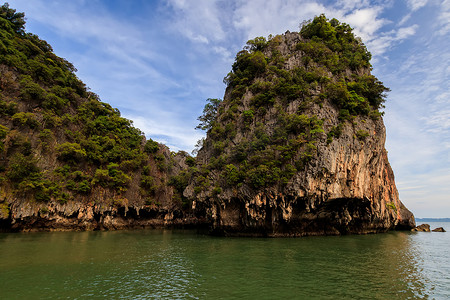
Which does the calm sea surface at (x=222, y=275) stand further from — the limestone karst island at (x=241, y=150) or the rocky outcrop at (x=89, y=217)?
the rocky outcrop at (x=89, y=217)

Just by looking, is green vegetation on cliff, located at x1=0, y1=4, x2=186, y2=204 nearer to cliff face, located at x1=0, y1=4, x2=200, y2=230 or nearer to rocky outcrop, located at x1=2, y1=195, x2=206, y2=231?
cliff face, located at x1=0, y1=4, x2=200, y2=230

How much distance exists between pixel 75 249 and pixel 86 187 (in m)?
A: 19.1

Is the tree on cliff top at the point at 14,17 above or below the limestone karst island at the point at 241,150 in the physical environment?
above

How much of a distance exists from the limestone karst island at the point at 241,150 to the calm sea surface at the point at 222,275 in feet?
32.4

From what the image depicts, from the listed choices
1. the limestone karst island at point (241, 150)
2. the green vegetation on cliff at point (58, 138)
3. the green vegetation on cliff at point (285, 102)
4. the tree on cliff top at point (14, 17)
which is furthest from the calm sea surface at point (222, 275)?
the tree on cliff top at point (14, 17)

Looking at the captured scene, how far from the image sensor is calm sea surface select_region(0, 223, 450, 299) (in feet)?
31.2

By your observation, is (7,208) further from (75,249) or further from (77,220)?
(75,249)

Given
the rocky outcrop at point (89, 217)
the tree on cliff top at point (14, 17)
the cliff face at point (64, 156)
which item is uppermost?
the tree on cliff top at point (14, 17)

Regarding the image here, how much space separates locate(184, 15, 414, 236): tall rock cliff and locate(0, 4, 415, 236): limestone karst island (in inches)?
6.3

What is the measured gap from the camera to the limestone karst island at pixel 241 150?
1043 inches

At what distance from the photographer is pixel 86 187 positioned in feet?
116

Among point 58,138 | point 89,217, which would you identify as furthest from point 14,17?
point 89,217

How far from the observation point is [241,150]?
2905cm

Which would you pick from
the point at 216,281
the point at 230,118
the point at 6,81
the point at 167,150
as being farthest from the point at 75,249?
the point at 167,150
